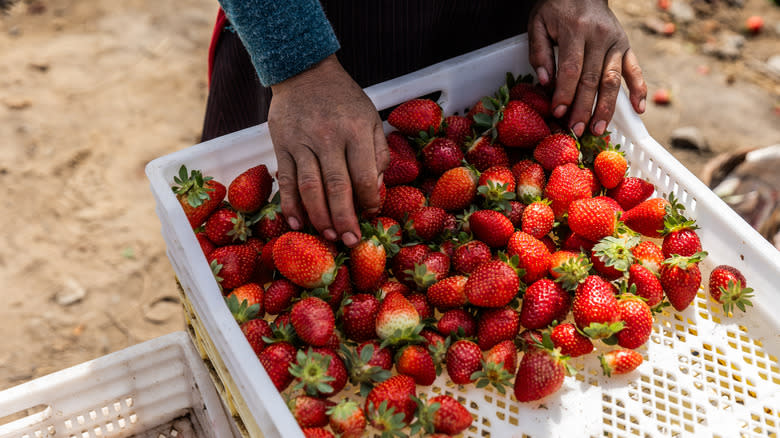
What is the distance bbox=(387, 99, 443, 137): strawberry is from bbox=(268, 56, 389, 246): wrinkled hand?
0.83 feet

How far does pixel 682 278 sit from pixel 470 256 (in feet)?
1.22

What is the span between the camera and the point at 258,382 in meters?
0.92

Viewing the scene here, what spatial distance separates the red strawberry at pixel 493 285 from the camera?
3.54 ft

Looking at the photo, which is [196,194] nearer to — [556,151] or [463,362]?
[463,362]

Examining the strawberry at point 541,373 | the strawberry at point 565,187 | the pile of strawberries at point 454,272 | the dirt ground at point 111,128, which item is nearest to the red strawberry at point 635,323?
the pile of strawberries at point 454,272

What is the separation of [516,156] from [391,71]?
33 cm

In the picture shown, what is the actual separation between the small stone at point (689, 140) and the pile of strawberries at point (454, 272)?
134cm

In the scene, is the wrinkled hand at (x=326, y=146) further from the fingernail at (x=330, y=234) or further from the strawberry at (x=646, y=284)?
the strawberry at (x=646, y=284)

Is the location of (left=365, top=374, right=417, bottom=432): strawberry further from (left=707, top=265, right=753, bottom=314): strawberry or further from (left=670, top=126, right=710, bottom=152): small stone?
(left=670, top=126, right=710, bottom=152): small stone

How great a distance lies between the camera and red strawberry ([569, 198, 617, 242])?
1171 millimetres

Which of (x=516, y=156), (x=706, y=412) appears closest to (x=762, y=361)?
(x=706, y=412)

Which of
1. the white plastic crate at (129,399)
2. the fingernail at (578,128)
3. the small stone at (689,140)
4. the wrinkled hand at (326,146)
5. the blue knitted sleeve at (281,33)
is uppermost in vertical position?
the blue knitted sleeve at (281,33)

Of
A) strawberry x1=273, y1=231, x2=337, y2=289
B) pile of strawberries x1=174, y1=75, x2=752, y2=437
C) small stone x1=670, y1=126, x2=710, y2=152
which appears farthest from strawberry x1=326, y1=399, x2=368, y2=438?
small stone x1=670, y1=126, x2=710, y2=152

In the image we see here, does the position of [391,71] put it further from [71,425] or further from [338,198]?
[71,425]
